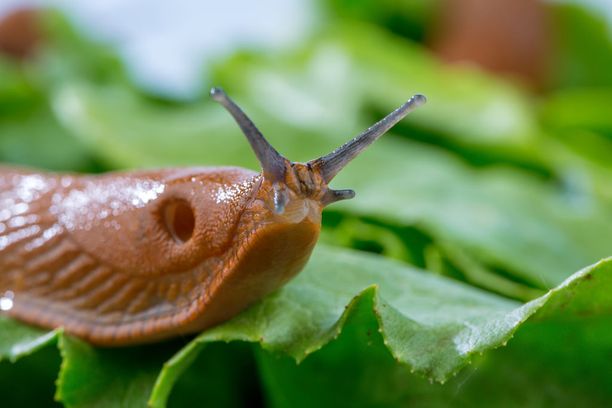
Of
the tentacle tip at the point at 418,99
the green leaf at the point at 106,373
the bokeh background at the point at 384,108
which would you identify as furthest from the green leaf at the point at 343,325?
the tentacle tip at the point at 418,99

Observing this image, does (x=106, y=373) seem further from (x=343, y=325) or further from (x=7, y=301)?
(x=343, y=325)

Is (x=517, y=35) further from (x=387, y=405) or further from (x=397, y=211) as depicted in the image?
(x=387, y=405)

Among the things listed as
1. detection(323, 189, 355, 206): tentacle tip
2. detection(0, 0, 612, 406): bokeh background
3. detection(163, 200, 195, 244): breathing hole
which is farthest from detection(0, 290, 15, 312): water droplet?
detection(323, 189, 355, 206): tentacle tip

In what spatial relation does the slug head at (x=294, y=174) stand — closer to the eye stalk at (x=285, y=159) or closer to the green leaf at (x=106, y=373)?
the eye stalk at (x=285, y=159)

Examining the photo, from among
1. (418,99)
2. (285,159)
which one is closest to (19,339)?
(285,159)

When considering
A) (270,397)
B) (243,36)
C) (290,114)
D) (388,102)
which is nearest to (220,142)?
(290,114)

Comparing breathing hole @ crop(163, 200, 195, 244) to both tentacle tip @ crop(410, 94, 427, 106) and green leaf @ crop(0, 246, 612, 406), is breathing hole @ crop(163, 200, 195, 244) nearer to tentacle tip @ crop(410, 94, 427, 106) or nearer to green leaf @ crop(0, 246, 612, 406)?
green leaf @ crop(0, 246, 612, 406)

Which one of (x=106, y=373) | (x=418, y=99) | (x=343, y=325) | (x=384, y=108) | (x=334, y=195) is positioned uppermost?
(x=418, y=99)
